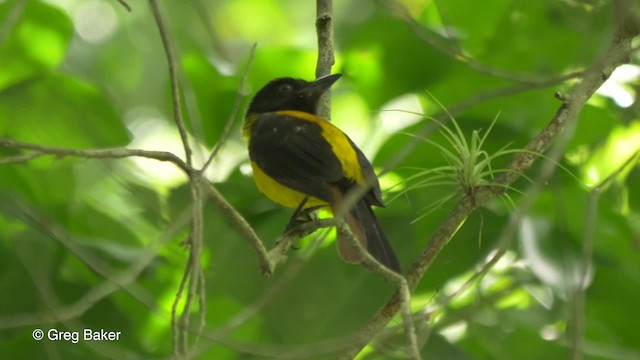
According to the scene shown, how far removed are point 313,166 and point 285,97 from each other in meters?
1.05

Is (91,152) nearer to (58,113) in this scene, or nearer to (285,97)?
(58,113)

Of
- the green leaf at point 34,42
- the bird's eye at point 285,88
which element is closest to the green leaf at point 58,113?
the green leaf at point 34,42

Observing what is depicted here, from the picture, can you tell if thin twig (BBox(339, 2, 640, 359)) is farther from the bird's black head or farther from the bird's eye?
the bird's eye

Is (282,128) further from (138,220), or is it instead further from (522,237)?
(522,237)

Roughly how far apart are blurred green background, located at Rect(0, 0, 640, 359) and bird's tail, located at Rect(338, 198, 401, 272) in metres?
0.13

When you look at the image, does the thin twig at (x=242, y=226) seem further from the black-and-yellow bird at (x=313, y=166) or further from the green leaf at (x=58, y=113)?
the green leaf at (x=58, y=113)

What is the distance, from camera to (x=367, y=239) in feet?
12.1

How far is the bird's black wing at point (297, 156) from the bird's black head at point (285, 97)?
23 cm

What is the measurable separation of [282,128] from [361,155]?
17.9 inches

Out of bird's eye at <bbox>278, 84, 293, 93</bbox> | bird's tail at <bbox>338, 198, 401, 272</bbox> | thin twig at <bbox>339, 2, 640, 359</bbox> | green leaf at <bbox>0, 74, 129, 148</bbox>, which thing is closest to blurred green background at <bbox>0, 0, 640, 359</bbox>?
green leaf at <bbox>0, 74, 129, 148</bbox>

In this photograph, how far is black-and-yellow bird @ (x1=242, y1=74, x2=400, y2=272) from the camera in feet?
12.6

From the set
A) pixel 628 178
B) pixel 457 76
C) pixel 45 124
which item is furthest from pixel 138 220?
pixel 628 178

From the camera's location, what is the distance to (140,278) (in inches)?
156

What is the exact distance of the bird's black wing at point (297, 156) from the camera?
4.09 meters
